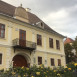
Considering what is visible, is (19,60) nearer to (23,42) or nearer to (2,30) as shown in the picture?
(23,42)

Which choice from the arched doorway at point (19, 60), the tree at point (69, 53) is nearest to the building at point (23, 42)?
the arched doorway at point (19, 60)

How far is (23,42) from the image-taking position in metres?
16.2

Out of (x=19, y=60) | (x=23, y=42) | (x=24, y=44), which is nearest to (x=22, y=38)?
(x=23, y=42)

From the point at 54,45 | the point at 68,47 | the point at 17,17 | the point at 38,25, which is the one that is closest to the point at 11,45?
the point at 17,17

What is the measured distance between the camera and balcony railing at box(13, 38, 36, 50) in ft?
50.7

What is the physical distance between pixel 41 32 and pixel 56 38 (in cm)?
390

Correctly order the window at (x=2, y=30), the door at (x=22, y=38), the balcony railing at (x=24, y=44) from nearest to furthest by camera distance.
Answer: the window at (x=2, y=30), the balcony railing at (x=24, y=44), the door at (x=22, y=38)

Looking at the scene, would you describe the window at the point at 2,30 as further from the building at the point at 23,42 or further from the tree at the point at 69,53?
the tree at the point at 69,53

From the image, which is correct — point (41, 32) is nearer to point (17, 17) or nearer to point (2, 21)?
point (17, 17)

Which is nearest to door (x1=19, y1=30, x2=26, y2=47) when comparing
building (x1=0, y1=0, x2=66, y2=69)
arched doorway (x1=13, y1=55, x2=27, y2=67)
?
building (x1=0, y1=0, x2=66, y2=69)

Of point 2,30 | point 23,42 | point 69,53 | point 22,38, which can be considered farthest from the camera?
point 69,53

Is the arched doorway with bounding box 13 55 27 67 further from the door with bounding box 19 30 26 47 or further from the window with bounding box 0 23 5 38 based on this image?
the window with bounding box 0 23 5 38

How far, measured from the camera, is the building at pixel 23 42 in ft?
50.1

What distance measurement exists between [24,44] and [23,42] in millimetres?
279
